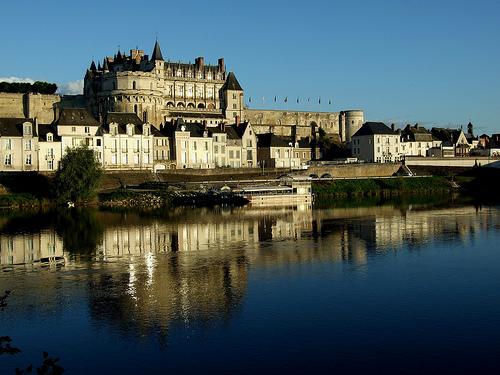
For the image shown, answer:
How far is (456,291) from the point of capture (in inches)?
851

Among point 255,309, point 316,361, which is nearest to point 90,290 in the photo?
point 255,309

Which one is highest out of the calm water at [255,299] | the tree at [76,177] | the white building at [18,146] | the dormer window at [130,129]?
the dormer window at [130,129]

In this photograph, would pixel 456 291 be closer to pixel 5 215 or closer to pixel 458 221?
pixel 458 221

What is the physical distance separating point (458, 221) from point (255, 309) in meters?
24.0

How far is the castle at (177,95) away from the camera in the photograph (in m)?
72.9

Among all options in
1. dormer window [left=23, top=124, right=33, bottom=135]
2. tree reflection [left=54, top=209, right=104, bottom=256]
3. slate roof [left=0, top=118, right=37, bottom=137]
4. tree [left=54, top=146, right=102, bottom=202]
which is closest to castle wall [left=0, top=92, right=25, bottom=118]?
slate roof [left=0, top=118, right=37, bottom=137]

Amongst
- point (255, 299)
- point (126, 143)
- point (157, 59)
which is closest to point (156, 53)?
point (157, 59)

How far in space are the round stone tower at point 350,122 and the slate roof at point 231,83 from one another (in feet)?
58.2

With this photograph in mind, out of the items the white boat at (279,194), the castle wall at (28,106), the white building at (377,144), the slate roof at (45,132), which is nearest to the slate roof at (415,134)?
the white building at (377,144)

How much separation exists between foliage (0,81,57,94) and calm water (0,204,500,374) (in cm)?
4425

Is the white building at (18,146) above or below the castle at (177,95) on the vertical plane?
below

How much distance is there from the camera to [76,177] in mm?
50219

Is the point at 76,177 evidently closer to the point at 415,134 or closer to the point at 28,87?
the point at 28,87

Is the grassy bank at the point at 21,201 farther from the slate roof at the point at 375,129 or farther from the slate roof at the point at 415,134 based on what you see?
the slate roof at the point at 415,134
